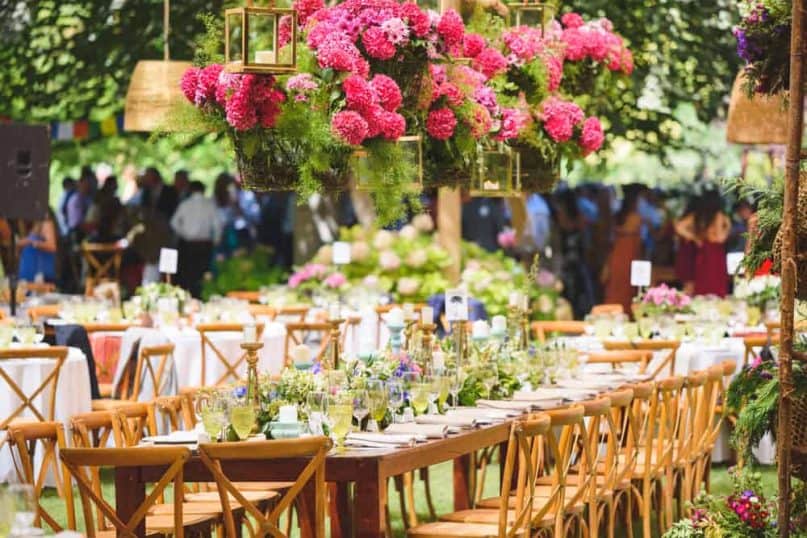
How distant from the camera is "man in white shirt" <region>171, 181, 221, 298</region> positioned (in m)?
18.9

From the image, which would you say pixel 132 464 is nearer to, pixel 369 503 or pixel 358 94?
pixel 369 503

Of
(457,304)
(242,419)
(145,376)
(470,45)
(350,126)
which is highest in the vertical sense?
(470,45)

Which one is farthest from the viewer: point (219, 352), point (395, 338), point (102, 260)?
point (102, 260)

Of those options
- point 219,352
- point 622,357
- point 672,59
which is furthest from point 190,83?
point 672,59

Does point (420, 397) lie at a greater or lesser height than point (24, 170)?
lesser

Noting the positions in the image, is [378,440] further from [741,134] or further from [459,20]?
[741,134]

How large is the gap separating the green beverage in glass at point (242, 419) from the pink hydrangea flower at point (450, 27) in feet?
5.91

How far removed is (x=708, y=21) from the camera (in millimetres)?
17484

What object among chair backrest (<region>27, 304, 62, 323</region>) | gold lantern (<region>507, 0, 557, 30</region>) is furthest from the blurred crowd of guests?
gold lantern (<region>507, 0, 557, 30</region>)

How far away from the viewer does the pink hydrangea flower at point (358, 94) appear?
708cm

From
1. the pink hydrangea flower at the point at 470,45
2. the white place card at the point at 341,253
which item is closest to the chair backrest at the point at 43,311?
the white place card at the point at 341,253

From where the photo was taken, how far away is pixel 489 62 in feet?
27.1

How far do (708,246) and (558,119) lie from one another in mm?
9642

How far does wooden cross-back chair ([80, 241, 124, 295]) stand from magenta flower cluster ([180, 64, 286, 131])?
11779mm
